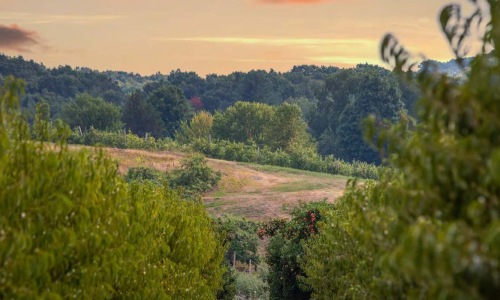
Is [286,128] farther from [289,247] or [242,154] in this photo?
[289,247]

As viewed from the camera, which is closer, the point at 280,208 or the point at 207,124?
the point at 280,208

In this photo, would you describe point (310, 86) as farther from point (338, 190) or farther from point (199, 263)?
point (199, 263)

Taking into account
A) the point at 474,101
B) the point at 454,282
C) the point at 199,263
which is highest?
the point at 474,101

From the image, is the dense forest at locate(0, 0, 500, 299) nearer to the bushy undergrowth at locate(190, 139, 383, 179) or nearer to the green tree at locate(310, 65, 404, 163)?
the bushy undergrowth at locate(190, 139, 383, 179)

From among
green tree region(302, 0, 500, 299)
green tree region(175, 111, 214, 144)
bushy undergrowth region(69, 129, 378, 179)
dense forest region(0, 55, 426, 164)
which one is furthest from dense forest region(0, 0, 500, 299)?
green tree region(175, 111, 214, 144)

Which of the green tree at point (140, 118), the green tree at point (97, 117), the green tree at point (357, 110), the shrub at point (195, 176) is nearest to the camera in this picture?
the shrub at point (195, 176)

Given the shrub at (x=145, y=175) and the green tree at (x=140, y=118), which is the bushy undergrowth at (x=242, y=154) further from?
the green tree at (x=140, y=118)

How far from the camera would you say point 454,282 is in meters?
5.24

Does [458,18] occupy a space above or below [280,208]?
above

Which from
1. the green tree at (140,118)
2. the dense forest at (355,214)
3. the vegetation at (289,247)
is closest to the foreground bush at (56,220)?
the dense forest at (355,214)

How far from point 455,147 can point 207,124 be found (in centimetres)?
10940

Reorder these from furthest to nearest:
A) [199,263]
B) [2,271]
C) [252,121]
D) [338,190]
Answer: [252,121]
[338,190]
[199,263]
[2,271]

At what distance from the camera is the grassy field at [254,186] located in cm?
6400

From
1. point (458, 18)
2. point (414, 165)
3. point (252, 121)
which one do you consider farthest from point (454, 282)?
point (252, 121)
